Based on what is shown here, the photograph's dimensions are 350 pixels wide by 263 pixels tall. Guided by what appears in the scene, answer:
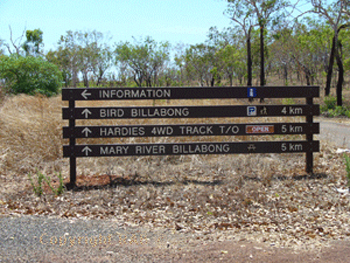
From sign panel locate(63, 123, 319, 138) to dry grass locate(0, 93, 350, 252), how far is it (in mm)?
728

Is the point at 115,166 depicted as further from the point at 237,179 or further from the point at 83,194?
the point at 237,179

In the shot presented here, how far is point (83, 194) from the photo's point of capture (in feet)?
18.9

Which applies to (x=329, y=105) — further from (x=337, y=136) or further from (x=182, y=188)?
(x=182, y=188)

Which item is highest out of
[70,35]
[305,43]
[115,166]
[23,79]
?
[70,35]

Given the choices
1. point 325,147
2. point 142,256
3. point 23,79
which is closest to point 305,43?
point 23,79

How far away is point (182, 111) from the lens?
6445 mm

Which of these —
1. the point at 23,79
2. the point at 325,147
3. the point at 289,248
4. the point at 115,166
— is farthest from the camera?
the point at 23,79

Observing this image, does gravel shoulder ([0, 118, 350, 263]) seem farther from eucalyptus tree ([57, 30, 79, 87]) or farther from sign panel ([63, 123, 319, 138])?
eucalyptus tree ([57, 30, 79, 87])

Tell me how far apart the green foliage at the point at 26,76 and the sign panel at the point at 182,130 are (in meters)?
10.8

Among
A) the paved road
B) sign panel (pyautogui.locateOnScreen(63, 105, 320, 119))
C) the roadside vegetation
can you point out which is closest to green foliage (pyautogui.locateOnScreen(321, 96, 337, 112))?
the paved road

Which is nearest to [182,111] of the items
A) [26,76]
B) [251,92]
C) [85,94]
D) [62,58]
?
[251,92]

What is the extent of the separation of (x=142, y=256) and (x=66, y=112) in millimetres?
3283

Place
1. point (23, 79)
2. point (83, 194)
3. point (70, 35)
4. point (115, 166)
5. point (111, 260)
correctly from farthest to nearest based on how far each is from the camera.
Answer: point (70, 35)
point (23, 79)
point (115, 166)
point (83, 194)
point (111, 260)

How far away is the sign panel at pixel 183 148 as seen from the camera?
627 centimetres
